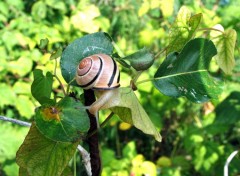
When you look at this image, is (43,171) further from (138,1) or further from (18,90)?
(138,1)

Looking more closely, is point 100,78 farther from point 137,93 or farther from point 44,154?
point 137,93

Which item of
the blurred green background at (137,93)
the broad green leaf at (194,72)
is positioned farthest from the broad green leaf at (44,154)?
the blurred green background at (137,93)

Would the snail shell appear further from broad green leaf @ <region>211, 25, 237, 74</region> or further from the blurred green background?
the blurred green background

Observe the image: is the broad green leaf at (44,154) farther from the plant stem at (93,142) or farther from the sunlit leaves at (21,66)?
the sunlit leaves at (21,66)

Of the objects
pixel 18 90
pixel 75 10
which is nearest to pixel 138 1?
pixel 75 10

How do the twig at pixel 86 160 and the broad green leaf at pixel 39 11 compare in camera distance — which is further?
the broad green leaf at pixel 39 11

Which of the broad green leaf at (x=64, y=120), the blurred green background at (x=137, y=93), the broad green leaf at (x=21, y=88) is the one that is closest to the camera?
the broad green leaf at (x=64, y=120)

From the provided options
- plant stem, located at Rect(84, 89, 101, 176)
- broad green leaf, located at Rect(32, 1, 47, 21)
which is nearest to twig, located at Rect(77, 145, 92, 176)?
plant stem, located at Rect(84, 89, 101, 176)
